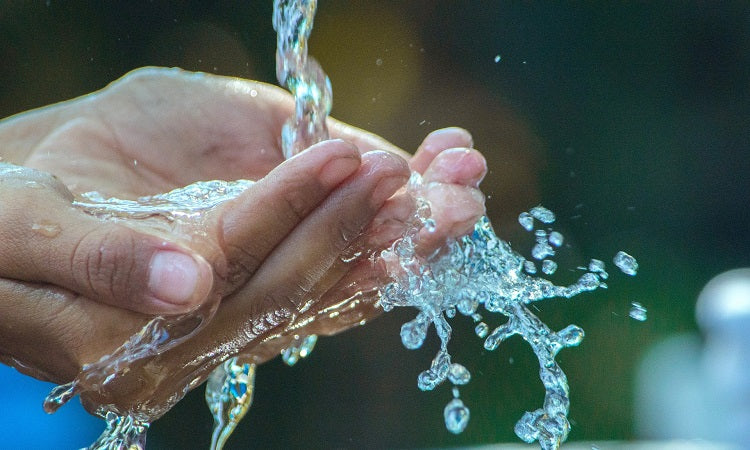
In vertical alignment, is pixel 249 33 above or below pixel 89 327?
below

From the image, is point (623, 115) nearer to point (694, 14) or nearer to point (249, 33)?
point (694, 14)

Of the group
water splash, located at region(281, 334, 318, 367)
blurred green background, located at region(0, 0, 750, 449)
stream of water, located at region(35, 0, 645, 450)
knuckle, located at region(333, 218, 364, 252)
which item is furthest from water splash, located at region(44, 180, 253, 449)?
blurred green background, located at region(0, 0, 750, 449)

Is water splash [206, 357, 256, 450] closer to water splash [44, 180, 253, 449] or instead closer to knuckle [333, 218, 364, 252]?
water splash [44, 180, 253, 449]

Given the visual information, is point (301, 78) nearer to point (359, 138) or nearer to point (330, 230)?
point (359, 138)

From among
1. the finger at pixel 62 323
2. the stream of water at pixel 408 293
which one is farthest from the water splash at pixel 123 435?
the finger at pixel 62 323

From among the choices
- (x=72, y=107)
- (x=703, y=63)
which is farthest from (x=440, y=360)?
(x=703, y=63)

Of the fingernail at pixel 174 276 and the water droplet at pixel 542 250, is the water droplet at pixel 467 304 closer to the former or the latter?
the water droplet at pixel 542 250
